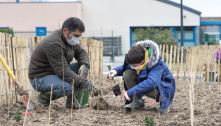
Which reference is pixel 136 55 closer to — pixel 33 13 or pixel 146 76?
pixel 146 76

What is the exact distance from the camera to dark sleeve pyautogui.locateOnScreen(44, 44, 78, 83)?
480 cm

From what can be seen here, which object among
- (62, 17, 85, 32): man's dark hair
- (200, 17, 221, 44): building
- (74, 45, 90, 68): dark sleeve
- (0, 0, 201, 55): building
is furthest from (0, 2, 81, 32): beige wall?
(62, 17, 85, 32): man's dark hair

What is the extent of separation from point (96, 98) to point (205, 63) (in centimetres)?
877

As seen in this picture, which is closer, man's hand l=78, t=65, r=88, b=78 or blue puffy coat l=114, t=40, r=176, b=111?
blue puffy coat l=114, t=40, r=176, b=111

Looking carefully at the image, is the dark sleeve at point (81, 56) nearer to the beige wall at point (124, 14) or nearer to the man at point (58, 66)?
the man at point (58, 66)

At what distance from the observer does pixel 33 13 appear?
118ft

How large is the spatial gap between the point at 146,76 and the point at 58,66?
841mm

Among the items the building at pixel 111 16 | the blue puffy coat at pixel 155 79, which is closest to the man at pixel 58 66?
the blue puffy coat at pixel 155 79

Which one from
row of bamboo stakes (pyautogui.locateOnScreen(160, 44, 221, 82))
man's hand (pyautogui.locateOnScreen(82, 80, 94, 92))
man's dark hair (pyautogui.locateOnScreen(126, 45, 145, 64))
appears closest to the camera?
man's dark hair (pyautogui.locateOnScreen(126, 45, 145, 64))

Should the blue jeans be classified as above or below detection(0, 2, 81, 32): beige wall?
below

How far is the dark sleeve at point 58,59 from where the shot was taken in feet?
15.8

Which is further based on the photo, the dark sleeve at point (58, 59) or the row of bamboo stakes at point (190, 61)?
the row of bamboo stakes at point (190, 61)

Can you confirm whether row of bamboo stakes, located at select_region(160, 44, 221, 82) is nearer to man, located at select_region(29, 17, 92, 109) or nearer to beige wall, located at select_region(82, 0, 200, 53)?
man, located at select_region(29, 17, 92, 109)

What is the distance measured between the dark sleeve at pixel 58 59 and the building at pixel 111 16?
Result: 99.5 feet
